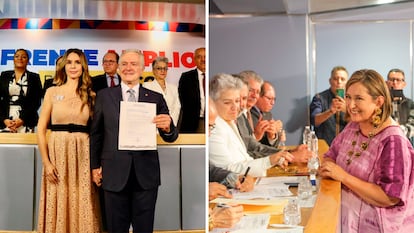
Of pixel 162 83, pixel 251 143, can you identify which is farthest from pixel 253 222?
pixel 162 83

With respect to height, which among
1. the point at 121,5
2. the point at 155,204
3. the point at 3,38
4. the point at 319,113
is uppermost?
the point at 121,5

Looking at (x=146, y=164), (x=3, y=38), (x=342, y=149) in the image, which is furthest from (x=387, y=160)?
(x=3, y=38)

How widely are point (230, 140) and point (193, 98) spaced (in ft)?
1.08

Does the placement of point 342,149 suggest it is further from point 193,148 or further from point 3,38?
point 3,38

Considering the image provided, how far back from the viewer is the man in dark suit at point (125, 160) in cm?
212

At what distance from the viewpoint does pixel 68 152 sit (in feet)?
6.97

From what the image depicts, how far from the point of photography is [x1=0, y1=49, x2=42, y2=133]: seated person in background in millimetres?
2111

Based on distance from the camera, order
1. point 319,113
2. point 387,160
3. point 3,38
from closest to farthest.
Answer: point 387,160 < point 319,113 < point 3,38

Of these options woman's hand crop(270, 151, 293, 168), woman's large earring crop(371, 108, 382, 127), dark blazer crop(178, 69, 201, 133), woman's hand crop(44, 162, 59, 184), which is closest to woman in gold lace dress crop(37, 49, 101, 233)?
woman's hand crop(44, 162, 59, 184)

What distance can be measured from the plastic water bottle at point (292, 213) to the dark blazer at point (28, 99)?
1127mm

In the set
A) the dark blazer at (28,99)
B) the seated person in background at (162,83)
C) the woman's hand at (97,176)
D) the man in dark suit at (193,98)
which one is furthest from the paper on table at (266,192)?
the dark blazer at (28,99)

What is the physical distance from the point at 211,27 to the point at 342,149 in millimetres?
688

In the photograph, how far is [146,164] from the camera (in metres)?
2.14

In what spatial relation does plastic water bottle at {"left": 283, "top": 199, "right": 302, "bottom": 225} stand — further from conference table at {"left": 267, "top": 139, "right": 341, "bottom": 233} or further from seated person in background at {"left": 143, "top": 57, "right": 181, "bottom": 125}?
seated person in background at {"left": 143, "top": 57, "right": 181, "bottom": 125}
